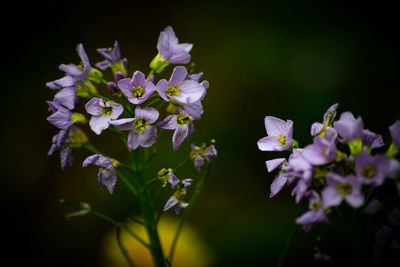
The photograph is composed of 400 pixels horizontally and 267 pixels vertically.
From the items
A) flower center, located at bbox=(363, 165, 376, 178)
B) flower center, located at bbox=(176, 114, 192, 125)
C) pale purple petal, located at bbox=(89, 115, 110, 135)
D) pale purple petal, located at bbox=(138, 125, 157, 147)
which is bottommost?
flower center, located at bbox=(363, 165, 376, 178)

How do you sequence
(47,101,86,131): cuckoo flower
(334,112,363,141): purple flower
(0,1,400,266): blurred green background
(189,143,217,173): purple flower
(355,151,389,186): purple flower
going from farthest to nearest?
(0,1,400,266): blurred green background → (189,143,217,173): purple flower → (47,101,86,131): cuckoo flower → (334,112,363,141): purple flower → (355,151,389,186): purple flower

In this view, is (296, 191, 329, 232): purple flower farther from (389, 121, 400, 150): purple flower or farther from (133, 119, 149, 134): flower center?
(133, 119, 149, 134): flower center

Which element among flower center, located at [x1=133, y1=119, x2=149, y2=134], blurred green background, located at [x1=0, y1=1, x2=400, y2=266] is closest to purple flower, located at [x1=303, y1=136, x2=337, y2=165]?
flower center, located at [x1=133, y1=119, x2=149, y2=134]

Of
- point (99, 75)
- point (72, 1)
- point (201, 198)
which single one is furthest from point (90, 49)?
point (99, 75)

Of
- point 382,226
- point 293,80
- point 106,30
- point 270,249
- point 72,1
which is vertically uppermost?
point 72,1

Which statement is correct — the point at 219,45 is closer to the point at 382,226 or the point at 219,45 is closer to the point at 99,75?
the point at 99,75
